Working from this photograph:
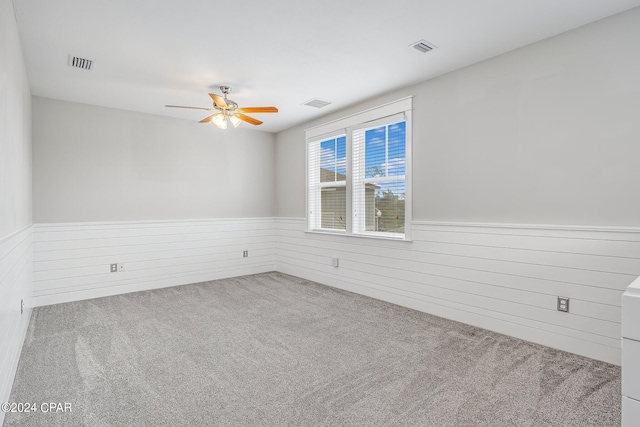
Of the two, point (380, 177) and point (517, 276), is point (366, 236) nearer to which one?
point (380, 177)

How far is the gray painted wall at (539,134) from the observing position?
2.40 metres

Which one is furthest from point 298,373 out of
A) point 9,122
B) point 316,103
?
point 316,103

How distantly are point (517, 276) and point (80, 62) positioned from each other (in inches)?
177

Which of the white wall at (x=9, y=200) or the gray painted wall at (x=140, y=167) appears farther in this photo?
the gray painted wall at (x=140, y=167)

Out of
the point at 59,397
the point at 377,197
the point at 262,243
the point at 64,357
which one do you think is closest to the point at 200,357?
the point at 59,397

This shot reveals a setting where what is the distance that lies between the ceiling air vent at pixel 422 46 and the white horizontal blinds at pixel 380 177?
3.21 feet

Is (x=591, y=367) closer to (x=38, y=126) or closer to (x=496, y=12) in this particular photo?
(x=496, y=12)

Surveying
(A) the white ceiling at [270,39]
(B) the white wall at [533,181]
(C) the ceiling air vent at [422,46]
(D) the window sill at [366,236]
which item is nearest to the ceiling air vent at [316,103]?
(A) the white ceiling at [270,39]

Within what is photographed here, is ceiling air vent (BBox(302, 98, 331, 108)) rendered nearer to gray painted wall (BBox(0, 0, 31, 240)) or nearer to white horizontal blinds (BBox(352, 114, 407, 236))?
white horizontal blinds (BBox(352, 114, 407, 236))

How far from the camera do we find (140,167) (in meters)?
4.75

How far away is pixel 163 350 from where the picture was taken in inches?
107

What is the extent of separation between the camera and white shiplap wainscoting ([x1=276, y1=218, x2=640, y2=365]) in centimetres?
245

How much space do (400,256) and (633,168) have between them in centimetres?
216

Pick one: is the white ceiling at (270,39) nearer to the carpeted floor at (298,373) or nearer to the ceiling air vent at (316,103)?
the ceiling air vent at (316,103)
